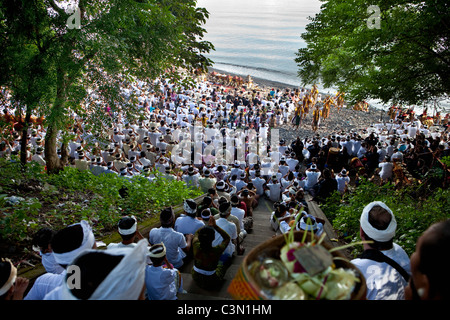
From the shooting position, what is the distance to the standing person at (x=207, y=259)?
3992 mm

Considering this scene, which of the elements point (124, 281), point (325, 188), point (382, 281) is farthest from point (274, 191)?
point (124, 281)

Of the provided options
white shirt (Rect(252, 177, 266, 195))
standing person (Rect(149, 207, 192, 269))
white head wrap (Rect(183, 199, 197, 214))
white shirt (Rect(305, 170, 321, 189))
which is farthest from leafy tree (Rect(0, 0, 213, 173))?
white shirt (Rect(305, 170, 321, 189))

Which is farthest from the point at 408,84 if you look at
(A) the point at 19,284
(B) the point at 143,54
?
(A) the point at 19,284

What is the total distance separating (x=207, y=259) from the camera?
4.06 meters

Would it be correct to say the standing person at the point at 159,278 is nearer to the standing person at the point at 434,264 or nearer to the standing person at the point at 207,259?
the standing person at the point at 207,259

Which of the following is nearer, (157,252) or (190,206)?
(157,252)

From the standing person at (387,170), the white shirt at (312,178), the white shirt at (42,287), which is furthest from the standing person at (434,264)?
the standing person at (387,170)

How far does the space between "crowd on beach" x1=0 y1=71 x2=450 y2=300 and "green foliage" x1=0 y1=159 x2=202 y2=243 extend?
0.82 metres

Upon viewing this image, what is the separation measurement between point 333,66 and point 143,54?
236 inches

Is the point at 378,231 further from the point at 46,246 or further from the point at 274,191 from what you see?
the point at 274,191

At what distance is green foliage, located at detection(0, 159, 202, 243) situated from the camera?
4.43 m

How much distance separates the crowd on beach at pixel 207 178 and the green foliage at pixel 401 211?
2.59ft

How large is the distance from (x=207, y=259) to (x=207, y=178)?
5.03m
